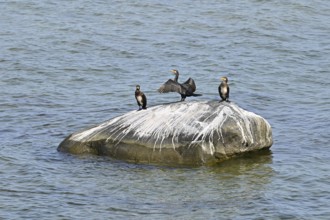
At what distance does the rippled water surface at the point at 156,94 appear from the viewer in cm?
1748

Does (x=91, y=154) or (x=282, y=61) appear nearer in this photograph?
(x=91, y=154)

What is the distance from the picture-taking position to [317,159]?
20531 mm

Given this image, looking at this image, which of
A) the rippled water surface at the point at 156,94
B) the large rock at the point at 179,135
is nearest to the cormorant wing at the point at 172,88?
the large rock at the point at 179,135

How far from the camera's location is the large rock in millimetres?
19391

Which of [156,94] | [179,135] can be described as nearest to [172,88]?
[179,135]

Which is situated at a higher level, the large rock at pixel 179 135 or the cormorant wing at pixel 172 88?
the cormorant wing at pixel 172 88

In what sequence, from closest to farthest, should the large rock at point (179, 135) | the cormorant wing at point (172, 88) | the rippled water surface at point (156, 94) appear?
1. the rippled water surface at point (156, 94)
2. the large rock at point (179, 135)
3. the cormorant wing at point (172, 88)

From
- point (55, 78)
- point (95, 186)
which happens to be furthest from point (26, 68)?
point (95, 186)

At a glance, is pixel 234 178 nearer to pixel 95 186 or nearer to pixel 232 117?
pixel 232 117

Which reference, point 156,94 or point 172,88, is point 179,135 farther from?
point 156,94

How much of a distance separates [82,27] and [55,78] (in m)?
6.56

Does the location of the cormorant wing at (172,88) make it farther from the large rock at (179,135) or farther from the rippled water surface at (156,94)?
the rippled water surface at (156,94)

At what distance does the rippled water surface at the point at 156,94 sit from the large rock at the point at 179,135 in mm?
302

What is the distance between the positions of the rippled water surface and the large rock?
0.99 ft
